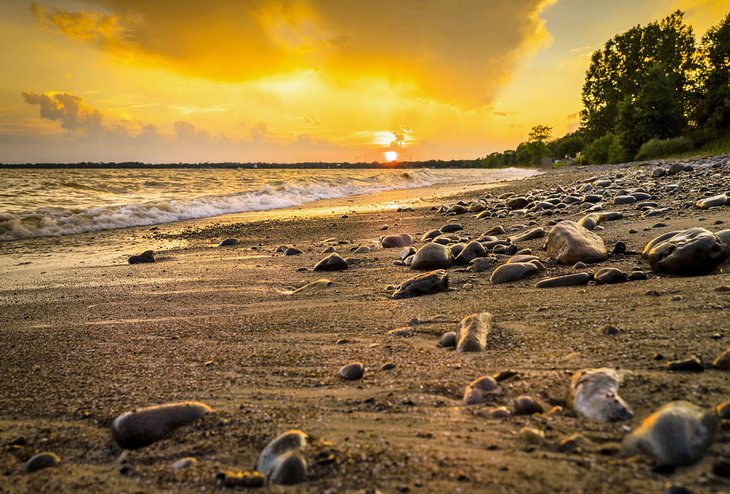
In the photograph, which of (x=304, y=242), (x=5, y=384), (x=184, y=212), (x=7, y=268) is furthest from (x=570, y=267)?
(x=184, y=212)

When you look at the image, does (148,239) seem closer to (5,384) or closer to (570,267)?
(5,384)

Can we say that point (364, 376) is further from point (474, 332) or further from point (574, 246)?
point (574, 246)

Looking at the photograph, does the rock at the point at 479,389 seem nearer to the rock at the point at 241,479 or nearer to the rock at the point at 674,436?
the rock at the point at 674,436

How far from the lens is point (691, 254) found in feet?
8.36

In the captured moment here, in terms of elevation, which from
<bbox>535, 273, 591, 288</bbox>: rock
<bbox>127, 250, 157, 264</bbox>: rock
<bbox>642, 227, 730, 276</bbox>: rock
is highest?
<bbox>642, 227, 730, 276</bbox>: rock

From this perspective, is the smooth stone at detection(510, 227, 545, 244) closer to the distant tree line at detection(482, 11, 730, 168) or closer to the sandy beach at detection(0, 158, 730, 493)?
the sandy beach at detection(0, 158, 730, 493)

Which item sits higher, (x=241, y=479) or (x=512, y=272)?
(x=512, y=272)

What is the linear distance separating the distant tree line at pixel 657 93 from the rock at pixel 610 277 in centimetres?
3182

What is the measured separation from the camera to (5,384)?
6.74ft

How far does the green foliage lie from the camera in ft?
89.0

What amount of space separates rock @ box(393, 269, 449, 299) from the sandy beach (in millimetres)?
85

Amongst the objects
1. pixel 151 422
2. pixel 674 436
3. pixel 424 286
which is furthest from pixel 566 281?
pixel 151 422

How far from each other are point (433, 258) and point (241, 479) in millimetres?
2949

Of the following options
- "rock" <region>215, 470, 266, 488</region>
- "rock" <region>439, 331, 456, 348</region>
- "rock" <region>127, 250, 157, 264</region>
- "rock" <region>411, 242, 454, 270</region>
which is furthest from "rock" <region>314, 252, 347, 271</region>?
"rock" <region>215, 470, 266, 488</region>
